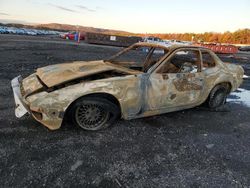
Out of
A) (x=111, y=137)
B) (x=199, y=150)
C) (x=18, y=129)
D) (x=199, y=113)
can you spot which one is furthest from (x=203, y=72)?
(x=18, y=129)

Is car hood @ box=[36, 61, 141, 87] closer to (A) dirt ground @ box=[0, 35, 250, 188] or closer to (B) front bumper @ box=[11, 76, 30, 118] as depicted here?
(B) front bumper @ box=[11, 76, 30, 118]

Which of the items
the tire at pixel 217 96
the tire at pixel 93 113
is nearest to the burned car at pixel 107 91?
the tire at pixel 93 113

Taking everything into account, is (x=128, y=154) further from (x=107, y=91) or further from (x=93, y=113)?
(x=107, y=91)

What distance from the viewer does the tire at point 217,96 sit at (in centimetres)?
543

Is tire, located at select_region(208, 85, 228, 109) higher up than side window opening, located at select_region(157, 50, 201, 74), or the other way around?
side window opening, located at select_region(157, 50, 201, 74)

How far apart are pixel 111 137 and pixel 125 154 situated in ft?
1.78

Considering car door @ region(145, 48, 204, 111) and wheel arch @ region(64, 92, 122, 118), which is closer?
wheel arch @ region(64, 92, 122, 118)

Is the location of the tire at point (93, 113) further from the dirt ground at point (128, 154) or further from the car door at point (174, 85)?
the car door at point (174, 85)

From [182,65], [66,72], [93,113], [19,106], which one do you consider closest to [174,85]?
[182,65]

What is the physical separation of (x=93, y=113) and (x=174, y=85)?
166cm

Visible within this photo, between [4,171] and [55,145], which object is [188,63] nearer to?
[55,145]

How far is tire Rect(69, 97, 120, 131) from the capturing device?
3.71m

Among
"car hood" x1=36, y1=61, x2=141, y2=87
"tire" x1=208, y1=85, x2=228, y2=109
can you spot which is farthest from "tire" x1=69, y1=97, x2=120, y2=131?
"tire" x1=208, y1=85, x2=228, y2=109

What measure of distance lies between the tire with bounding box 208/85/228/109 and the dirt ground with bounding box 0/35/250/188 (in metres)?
0.77
